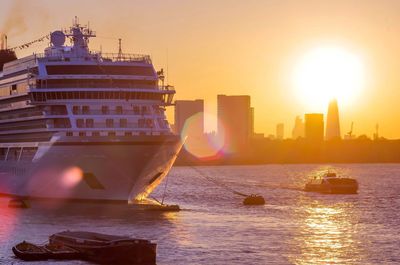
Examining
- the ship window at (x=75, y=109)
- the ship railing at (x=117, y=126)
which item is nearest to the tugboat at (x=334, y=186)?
the ship railing at (x=117, y=126)

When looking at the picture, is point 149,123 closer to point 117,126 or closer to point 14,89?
point 117,126

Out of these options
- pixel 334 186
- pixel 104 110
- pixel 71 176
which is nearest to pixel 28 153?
pixel 71 176

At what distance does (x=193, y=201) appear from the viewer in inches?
4980

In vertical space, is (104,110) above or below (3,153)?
above

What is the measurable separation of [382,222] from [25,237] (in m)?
40.0

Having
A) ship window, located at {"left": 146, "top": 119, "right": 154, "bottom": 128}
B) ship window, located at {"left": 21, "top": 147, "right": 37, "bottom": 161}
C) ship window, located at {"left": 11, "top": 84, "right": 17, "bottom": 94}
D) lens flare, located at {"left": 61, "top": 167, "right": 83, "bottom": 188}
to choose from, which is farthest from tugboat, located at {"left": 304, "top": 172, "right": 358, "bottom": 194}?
lens flare, located at {"left": 61, "top": 167, "right": 83, "bottom": 188}

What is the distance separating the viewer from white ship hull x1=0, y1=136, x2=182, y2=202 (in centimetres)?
9338

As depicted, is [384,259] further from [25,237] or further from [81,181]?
A: [81,181]

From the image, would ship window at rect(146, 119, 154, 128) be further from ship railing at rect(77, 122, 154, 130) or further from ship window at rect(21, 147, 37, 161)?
ship window at rect(21, 147, 37, 161)

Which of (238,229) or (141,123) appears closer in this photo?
(238,229)

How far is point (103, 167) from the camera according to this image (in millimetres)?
94125

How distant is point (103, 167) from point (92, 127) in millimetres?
4382

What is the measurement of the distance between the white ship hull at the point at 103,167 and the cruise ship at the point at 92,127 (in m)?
0.10

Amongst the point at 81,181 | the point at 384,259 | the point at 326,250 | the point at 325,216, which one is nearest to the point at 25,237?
the point at 81,181
